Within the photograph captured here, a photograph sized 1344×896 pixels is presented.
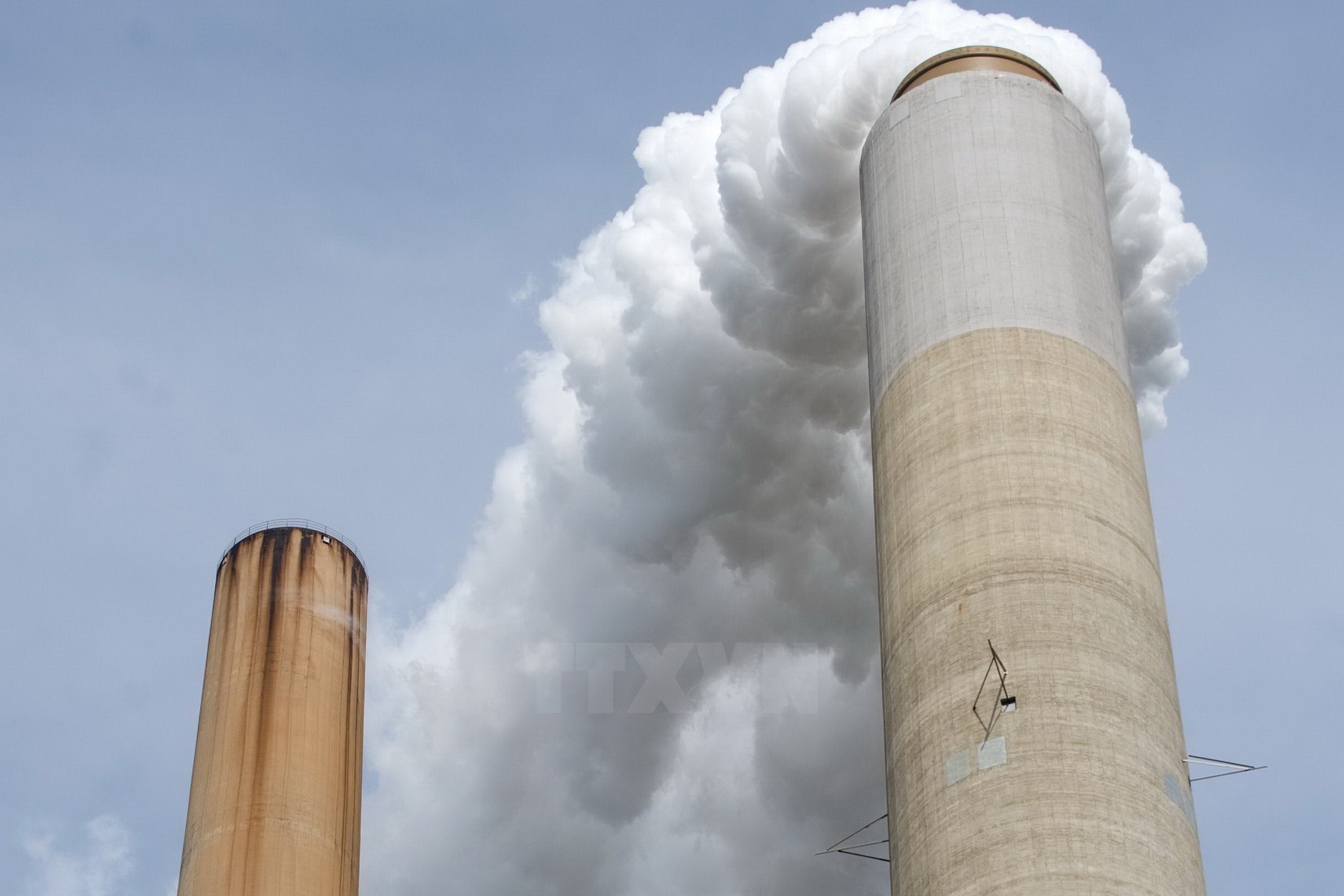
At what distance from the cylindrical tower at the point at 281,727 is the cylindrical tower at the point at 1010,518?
16.2 meters

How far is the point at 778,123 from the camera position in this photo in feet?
174

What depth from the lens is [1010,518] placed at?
37.6m

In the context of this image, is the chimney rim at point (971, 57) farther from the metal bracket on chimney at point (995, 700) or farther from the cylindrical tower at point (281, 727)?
the cylindrical tower at point (281, 727)

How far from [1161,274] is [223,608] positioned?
26.4 metres

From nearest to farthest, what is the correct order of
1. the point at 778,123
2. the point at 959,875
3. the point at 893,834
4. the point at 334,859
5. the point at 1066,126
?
the point at 959,875 < the point at 893,834 < the point at 1066,126 < the point at 334,859 < the point at 778,123

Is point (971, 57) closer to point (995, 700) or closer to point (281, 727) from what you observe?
point (995, 700)

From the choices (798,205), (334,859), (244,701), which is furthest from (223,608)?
(798,205)

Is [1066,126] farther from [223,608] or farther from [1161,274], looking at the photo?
[223,608]

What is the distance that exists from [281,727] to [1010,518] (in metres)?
19.9

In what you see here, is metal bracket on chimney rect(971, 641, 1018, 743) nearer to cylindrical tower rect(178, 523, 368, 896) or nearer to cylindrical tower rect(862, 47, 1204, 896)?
cylindrical tower rect(862, 47, 1204, 896)

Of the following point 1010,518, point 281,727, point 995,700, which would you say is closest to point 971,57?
point 1010,518

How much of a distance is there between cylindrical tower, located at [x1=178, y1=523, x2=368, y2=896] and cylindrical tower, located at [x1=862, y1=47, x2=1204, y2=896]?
640 inches

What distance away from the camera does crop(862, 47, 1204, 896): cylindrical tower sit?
113ft

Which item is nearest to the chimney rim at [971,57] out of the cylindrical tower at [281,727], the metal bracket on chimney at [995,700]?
the metal bracket on chimney at [995,700]
